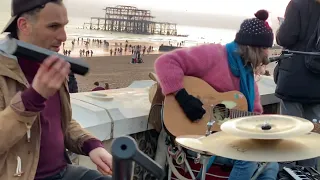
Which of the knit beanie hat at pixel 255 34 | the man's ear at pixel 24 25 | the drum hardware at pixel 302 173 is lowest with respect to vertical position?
the drum hardware at pixel 302 173

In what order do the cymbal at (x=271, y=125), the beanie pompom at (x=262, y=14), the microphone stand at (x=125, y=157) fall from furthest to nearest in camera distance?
the beanie pompom at (x=262, y=14) < the cymbal at (x=271, y=125) < the microphone stand at (x=125, y=157)

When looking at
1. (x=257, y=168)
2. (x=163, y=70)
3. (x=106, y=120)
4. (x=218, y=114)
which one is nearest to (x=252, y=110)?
(x=218, y=114)

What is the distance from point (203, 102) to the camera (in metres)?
3.89

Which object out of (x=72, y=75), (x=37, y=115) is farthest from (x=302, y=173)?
(x=37, y=115)

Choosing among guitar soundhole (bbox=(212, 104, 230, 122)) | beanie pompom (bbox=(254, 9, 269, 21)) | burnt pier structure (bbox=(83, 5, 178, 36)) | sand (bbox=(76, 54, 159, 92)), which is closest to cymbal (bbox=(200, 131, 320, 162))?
guitar soundhole (bbox=(212, 104, 230, 122))

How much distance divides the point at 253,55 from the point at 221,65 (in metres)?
0.26

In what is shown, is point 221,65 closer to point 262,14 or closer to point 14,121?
point 262,14

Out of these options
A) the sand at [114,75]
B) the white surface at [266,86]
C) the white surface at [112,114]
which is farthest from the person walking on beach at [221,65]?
the sand at [114,75]

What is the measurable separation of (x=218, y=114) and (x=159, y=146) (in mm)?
597

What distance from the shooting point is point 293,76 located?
4555mm

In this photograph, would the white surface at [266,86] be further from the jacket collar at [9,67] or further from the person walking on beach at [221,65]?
the jacket collar at [9,67]

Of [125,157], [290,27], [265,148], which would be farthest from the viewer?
[290,27]

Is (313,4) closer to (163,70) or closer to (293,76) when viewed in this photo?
(293,76)

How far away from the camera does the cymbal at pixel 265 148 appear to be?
228cm
